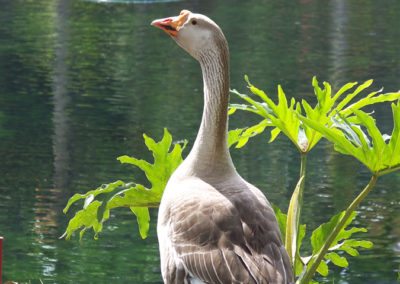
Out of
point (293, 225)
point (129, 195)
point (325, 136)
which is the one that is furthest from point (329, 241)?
point (129, 195)

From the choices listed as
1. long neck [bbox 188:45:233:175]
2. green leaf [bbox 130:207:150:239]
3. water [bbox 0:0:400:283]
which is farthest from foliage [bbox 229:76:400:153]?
water [bbox 0:0:400:283]

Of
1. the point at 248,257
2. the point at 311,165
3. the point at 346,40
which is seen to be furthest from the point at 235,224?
the point at 346,40

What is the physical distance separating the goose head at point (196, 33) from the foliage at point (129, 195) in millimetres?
640

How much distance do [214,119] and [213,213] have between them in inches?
14.1

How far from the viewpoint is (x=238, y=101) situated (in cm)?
1196

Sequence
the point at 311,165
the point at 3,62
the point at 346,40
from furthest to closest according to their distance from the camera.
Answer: the point at 346,40, the point at 3,62, the point at 311,165

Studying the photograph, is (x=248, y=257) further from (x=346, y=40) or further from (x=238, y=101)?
(x=346, y=40)

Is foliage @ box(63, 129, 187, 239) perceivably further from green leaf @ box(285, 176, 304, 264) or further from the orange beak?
the orange beak

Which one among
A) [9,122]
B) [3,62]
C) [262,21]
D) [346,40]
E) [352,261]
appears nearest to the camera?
[352,261]

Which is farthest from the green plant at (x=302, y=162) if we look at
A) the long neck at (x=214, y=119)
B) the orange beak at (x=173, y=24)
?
the orange beak at (x=173, y=24)

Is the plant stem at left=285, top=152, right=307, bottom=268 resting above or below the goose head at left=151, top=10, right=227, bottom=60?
below

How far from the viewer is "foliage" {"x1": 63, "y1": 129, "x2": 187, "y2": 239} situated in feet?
12.9

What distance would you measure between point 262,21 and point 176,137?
9.82 m

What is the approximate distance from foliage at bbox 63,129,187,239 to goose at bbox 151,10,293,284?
0.48 meters
